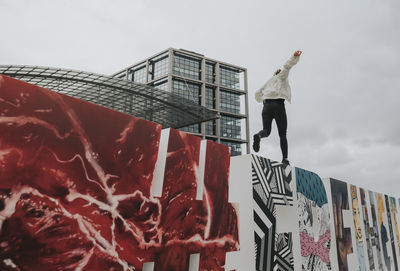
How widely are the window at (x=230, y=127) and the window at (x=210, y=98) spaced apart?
264cm

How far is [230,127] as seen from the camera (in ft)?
150

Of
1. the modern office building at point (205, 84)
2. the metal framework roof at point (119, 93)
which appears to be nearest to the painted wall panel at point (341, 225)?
the metal framework roof at point (119, 93)

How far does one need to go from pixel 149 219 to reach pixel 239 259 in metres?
1.61

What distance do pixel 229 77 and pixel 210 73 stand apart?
3.86 m

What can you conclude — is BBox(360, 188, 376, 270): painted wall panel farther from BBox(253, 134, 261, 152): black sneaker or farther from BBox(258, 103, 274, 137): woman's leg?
BBox(253, 134, 261, 152): black sneaker

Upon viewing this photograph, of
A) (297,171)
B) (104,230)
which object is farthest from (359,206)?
(104,230)

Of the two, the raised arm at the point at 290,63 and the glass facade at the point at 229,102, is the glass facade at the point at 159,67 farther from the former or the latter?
the raised arm at the point at 290,63

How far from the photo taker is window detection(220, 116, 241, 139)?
147 ft

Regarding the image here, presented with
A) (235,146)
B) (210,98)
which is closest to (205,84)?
(210,98)

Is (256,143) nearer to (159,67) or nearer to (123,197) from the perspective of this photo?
(123,197)

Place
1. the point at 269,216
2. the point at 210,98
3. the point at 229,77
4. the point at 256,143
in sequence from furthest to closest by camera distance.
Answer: the point at 229,77 < the point at 210,98 < the point at 256,143 < the point at 269,216

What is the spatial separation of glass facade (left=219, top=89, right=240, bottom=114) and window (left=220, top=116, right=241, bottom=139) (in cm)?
139

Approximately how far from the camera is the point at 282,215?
4.14 metres

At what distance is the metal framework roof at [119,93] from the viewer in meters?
19.3
